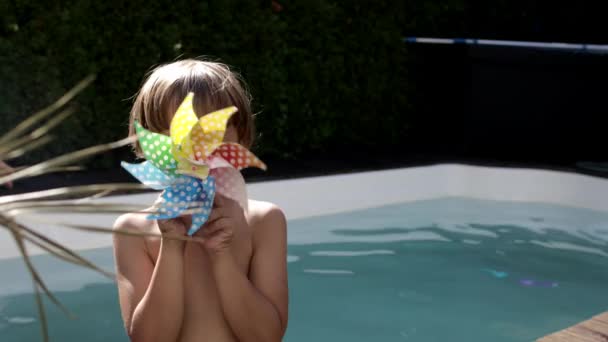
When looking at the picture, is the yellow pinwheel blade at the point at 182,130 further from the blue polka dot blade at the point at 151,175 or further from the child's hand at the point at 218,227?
the child's hand at the point at 218,227

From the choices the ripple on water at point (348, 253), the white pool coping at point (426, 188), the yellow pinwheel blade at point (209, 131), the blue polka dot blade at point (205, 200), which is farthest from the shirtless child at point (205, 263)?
the white pool coping at point (426, 188)

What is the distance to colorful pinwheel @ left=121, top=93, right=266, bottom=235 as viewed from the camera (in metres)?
1.70

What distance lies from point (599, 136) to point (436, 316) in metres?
4.28

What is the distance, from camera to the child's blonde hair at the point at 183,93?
6.88 feet

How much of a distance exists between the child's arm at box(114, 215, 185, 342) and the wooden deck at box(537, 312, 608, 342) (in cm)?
117

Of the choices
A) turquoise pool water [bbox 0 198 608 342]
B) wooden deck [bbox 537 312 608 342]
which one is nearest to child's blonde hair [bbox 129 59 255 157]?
wooden deck [bbox 537 312 608 342]

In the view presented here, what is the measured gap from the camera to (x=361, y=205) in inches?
270

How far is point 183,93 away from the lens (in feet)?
6.84

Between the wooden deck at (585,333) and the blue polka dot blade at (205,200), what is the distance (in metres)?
1.27

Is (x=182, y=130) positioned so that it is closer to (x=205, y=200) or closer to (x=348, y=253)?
(x=205, y=200)

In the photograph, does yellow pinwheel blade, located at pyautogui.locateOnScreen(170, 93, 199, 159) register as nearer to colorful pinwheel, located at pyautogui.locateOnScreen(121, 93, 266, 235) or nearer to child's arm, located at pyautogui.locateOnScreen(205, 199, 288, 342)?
colorful pinwheel, located at pyautogui.locateOnScreen(121, 93, 266, 235)

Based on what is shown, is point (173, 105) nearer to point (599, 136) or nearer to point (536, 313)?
point (536, 313)

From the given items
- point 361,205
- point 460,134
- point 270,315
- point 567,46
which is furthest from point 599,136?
point 270,315

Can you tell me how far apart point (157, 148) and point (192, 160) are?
8 centimetres
